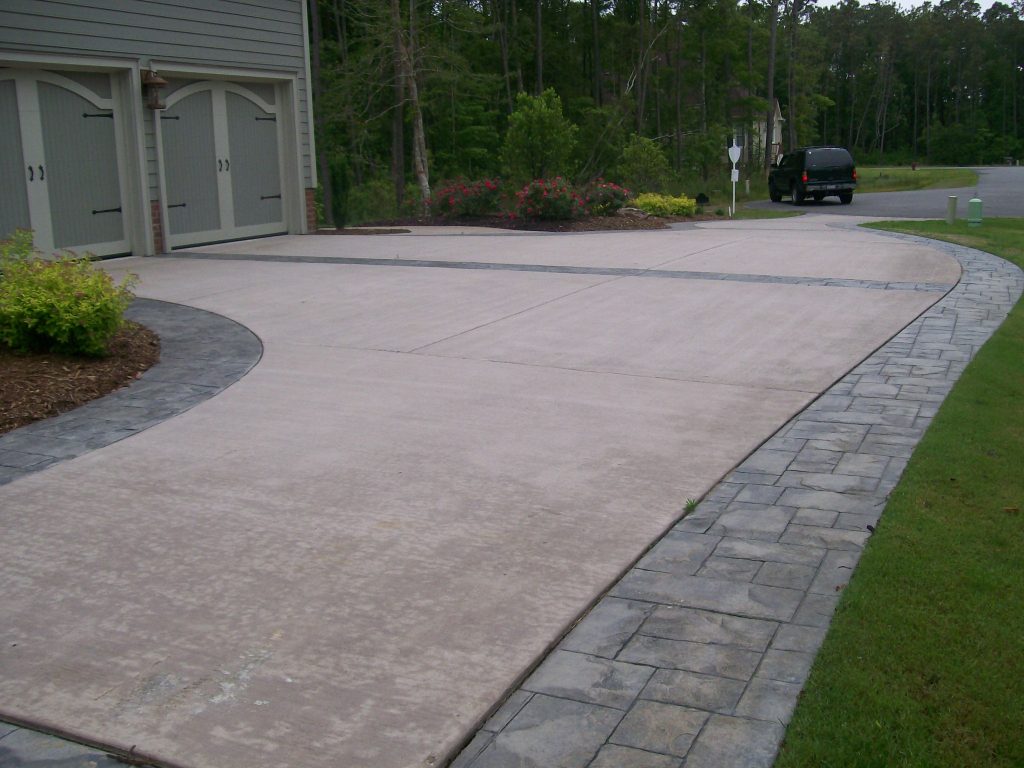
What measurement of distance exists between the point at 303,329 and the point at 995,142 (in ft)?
276

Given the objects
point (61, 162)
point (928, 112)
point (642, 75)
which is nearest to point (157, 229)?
point (61, 162)

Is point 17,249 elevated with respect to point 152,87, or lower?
lower

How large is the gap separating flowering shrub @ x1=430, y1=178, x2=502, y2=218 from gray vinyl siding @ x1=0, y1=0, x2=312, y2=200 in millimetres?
3779

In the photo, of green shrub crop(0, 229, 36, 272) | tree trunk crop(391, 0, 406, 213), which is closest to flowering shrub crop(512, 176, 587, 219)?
tree trunk crop(391, 0, 406, 213)

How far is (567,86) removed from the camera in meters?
49.9

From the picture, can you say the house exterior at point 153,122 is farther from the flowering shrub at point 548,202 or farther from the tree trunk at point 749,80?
the tree trunk at point 749,80

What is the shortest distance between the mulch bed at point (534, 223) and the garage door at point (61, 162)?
16.0 ft

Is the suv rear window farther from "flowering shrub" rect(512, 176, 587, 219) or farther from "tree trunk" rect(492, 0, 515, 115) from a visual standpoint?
"tree trunk" rect(492, 0, 515, 115)

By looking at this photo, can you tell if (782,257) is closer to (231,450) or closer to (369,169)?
(231,450)

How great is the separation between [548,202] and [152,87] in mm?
7757

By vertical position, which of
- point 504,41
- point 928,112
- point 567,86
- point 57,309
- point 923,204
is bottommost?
point 57,309

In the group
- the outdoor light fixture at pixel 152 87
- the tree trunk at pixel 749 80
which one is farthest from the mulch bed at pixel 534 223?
the tree trunk at pixel 749 80

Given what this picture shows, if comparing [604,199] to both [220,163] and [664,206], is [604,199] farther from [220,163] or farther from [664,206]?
[220,163]

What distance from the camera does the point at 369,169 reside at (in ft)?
146
